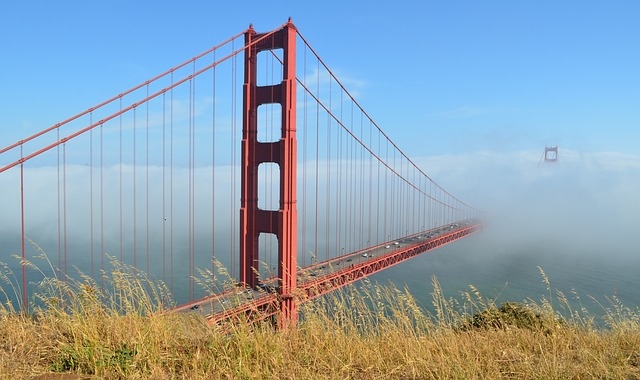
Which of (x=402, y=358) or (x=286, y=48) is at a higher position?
(x=286, y=48)

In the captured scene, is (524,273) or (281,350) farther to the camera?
(524,273)

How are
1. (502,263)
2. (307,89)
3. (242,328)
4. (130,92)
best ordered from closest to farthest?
1. (242,328)
2. (130,92)
3. (307,89)
4. (502,263)

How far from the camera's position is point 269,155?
17.9 meters

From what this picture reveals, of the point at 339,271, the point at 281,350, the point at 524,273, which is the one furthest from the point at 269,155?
the point at 524,273

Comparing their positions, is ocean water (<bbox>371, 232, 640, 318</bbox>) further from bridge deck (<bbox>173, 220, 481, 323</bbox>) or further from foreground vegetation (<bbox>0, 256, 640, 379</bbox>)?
foreground vegetation (<bbox>0, 256, 640, 379</bbox>)

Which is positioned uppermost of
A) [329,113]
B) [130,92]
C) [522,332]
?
[329,113]

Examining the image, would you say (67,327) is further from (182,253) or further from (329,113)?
(182,253)

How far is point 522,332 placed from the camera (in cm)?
408

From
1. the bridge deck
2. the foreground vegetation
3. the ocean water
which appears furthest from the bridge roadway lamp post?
the ocean water

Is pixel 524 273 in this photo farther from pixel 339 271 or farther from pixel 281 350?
pixel 281 350

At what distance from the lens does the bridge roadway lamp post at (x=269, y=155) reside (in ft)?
56.7

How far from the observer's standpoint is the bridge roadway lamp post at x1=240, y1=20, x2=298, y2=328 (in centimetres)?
1730

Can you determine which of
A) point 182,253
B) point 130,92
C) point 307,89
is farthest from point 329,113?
point 182,253

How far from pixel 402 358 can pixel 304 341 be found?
803mm
